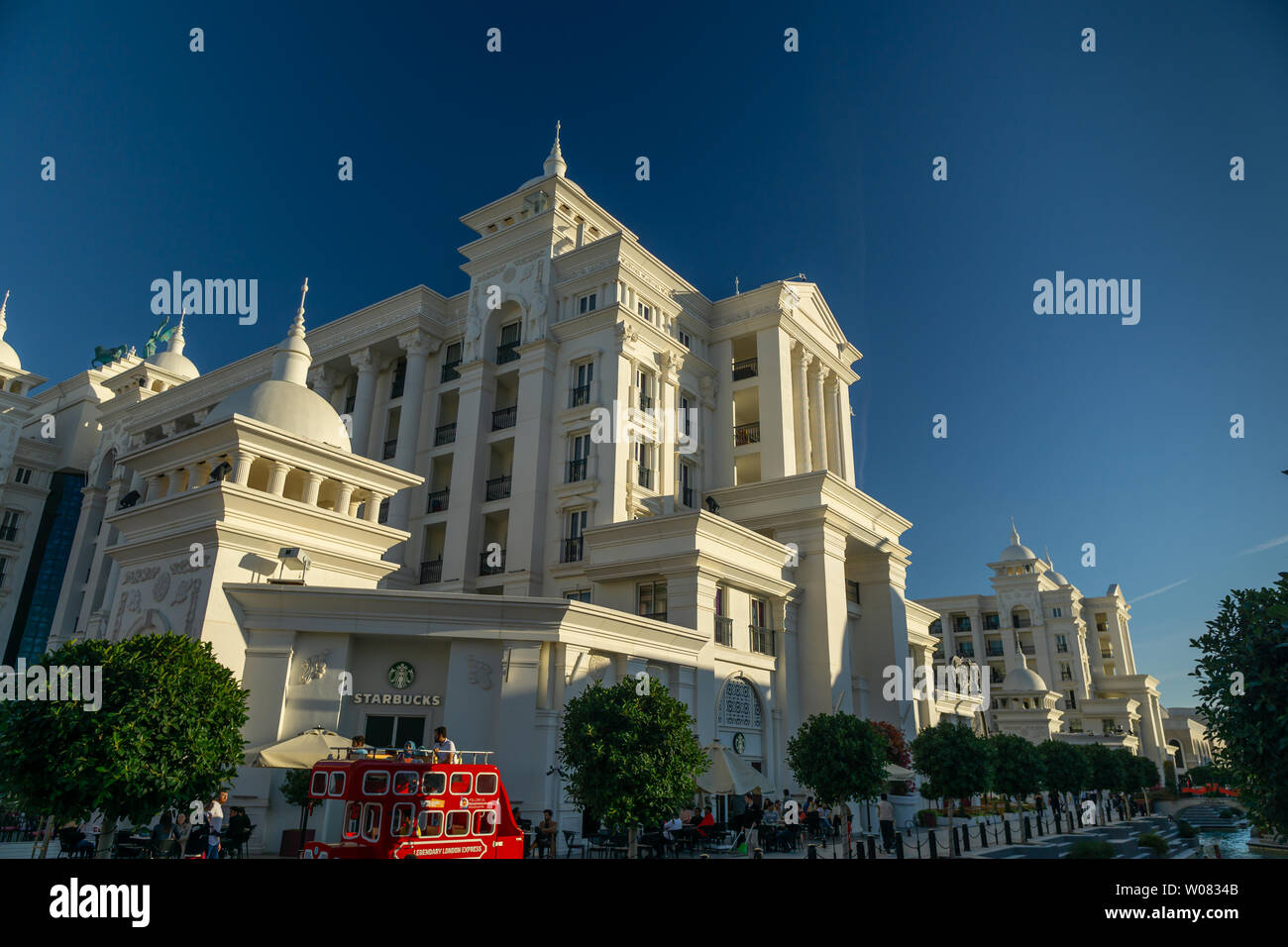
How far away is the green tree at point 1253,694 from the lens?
47.6 feet

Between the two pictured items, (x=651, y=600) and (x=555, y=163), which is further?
(x=555, y=163)

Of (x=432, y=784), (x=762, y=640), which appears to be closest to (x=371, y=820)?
(x=432, y=784)

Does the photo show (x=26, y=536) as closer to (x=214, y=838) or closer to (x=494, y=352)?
(x=494, y=352)

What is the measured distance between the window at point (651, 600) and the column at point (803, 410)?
15322mm

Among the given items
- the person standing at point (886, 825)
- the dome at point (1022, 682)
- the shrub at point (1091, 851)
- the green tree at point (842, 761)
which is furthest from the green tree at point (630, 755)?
the dome at point (1022, 682)

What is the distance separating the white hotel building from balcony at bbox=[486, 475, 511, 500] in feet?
A: 0.45

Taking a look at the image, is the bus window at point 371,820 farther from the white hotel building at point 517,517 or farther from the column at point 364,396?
the column at point 364,396

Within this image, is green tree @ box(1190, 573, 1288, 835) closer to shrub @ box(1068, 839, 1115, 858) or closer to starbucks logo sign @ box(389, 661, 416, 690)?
shrub @ box(1068, 839, 1115, 858)

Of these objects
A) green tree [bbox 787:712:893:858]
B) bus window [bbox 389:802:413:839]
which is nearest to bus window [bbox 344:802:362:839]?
bus window [bbox 389:802:413:839]

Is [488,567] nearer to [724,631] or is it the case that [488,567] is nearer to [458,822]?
[724,631]

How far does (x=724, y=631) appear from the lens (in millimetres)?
31922

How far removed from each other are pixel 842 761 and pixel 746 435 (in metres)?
23.5

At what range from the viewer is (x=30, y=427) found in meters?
65.2
